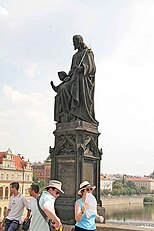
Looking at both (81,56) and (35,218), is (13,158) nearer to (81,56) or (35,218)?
(81,56)

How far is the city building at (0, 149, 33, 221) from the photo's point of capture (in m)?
66.6

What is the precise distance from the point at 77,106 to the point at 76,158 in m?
1.52

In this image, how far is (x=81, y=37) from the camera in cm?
1036

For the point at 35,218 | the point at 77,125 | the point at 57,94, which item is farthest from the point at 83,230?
the point at 57,94

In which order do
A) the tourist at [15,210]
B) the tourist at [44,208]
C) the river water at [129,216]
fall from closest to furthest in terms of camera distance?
the tourist at [44,208] < the tourist at [15,210] < the river water at [129,216]

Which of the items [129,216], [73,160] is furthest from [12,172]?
[73,160]

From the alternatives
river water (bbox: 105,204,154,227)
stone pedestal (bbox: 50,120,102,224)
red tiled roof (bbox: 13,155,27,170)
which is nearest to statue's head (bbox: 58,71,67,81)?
stone pedestal (bbox: 50,120,102,224)

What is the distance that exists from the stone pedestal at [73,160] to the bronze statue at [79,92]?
0.93 feet

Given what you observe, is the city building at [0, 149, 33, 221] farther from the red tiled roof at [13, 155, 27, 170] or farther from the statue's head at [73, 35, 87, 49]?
the statue's head at [73, 35, 87, 49]

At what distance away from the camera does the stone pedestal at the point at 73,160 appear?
885 cm

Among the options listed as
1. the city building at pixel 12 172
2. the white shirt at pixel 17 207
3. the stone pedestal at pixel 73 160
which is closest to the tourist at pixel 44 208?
the white shirt at pixel 17 207

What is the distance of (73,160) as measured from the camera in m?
9.00

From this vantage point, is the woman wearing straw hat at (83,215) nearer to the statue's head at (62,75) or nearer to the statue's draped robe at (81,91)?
the statue's draped robe at (81,91)

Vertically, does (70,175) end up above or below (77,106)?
below
